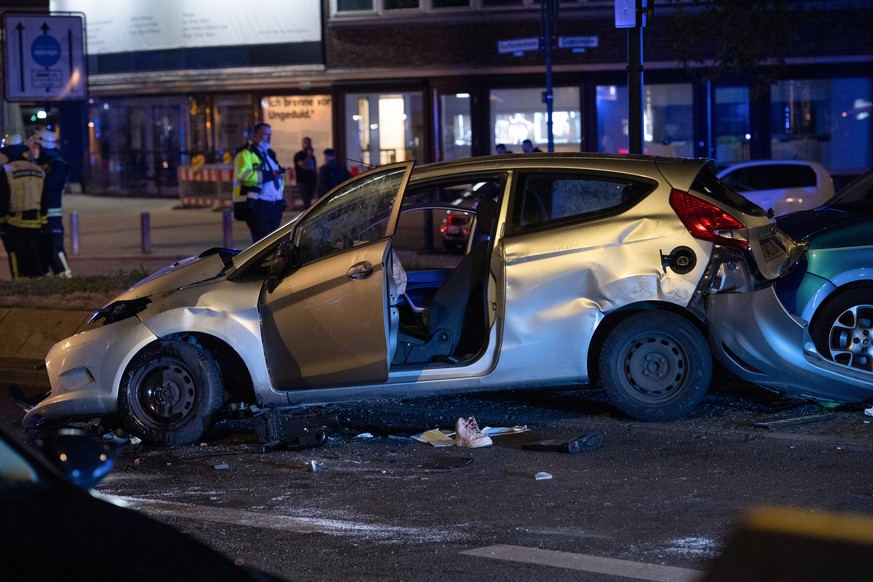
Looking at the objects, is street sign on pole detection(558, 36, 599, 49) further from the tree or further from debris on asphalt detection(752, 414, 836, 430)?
debris on asphalt detection(752, 414, 836, 430)

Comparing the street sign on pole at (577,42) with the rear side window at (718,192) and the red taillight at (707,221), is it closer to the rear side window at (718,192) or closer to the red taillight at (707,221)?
the rear side window at (718,192)

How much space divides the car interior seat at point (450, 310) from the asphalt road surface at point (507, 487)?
517mm

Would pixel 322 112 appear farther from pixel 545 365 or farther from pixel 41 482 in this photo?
pixel 41 482

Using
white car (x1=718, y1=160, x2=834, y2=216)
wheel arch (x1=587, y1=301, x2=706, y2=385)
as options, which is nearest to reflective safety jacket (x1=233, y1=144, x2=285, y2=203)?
wheel arch (x1=587, y1=301, x2=706, y2=385)

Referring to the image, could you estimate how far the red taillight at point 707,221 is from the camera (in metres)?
7.60

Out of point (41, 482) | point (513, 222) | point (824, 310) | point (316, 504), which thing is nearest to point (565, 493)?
point (316, 504)

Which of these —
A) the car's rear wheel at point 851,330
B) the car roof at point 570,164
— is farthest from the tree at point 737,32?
the car roof at point 570,164

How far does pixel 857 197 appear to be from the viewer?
30.6 ft

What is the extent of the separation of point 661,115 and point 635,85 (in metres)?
19.1

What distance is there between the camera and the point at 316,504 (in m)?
6.43

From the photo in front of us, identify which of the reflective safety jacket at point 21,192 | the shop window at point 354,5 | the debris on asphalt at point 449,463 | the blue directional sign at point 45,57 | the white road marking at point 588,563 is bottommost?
the white road marking at point 588,563

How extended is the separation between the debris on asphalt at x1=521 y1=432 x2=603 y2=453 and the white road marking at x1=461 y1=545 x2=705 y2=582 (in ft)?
6.16

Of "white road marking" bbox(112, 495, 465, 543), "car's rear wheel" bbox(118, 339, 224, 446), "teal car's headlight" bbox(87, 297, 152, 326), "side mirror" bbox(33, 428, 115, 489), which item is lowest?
"white road marking" bbox(112, 495, 465, 543)

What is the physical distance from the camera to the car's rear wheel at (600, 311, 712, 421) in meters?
7.72
